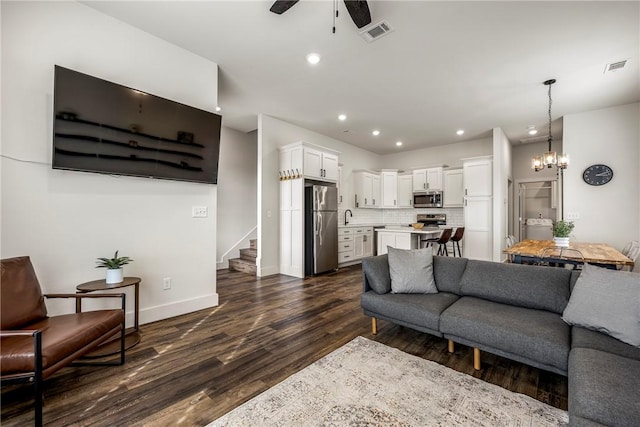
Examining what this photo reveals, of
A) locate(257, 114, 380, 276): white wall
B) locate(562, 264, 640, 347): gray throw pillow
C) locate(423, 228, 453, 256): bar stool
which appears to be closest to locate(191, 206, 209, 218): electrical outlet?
locate(257, 114, 380, 276): white wall

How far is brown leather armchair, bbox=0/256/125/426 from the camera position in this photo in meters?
1.42

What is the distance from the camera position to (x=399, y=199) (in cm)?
786

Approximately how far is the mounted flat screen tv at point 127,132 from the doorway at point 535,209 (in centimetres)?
795

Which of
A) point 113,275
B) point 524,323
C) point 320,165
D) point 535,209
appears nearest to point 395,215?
point 320,165

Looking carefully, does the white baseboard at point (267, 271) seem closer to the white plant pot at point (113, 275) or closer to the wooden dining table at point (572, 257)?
the white plant pot at point (113, 275)

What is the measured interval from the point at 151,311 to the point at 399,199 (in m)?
6.64

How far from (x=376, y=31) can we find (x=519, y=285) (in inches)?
109

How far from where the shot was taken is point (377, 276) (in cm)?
270

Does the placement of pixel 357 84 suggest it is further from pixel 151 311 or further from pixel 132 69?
pixel 151 311

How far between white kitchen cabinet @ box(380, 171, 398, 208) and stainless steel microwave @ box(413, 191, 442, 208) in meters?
0.58

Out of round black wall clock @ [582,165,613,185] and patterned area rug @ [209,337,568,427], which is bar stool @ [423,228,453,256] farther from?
patterned area rug @ [209,337,568,427]

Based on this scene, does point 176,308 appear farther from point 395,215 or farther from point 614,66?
point 395,215

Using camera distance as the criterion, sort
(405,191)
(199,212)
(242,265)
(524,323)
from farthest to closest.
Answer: (405,191) < (242,265) < (199,212) < (524,323)

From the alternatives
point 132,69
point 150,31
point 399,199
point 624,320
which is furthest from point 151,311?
point 399,199
